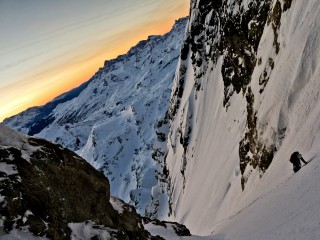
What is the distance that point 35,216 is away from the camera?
45.2 ft

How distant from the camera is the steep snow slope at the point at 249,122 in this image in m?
19.3

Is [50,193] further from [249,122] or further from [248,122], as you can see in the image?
[248,122]

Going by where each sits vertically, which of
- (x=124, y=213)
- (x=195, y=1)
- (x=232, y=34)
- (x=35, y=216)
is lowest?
(x=124, y=213)

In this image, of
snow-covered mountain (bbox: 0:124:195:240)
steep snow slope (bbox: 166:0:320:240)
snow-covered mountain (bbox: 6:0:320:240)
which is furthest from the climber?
snow-covered mountain (bbox: 0:124:195:240)

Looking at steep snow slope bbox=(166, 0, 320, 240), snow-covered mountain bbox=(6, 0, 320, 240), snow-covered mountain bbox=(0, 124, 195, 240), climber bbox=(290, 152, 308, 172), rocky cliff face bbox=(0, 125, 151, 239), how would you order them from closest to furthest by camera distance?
snow-covered mountain bbox=(0, 124, 195, 240), rocky cliff face bbox=(0, 125, 151, 239), steep snow slope bbox=(166, 0, 320, 240), snow-covered mountain bbox=(6, 0, 320, 240), climber bbox=(290, 152, 308, 172)

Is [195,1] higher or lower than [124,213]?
higher

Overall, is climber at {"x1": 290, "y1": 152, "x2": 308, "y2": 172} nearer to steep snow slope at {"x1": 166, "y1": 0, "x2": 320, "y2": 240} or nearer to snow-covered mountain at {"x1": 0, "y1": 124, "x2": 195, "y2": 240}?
steep snow slope at {"x1": 166, "y1": 0, "x2": 320, "y2": 240}

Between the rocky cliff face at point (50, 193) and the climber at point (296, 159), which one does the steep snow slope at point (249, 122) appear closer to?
the climber at point (296, 159)

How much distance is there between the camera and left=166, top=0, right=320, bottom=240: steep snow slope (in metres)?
19.3

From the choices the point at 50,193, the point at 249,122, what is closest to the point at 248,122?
the point at 249,122

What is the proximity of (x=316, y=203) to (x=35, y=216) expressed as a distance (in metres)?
10.1

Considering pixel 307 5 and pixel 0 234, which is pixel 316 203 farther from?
pixel 307 5

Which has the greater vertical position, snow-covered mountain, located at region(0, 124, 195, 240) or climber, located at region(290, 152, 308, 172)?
snow-covered mountain, located at region(0, 124, 195, 240)

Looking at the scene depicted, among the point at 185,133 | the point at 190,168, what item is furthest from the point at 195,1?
the point at 190,168
